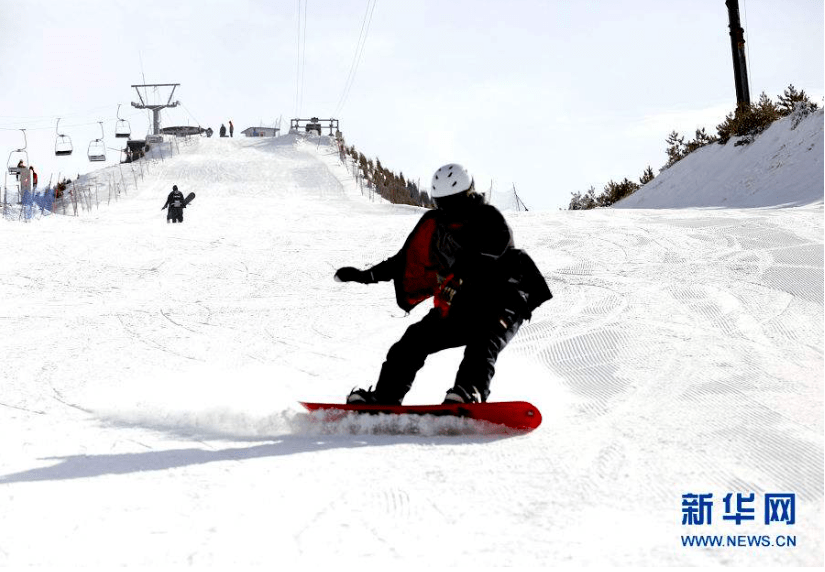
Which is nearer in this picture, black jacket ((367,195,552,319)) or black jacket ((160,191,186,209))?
black jacket ((367,195,552,319))

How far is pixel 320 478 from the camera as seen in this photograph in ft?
11.6

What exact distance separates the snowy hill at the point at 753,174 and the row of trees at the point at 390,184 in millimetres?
8115

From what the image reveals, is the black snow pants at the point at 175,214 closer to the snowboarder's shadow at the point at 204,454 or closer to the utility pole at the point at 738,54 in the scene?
the snowboarder's shadow at the point at 204,454

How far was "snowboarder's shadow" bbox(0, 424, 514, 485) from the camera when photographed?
3.76 meters

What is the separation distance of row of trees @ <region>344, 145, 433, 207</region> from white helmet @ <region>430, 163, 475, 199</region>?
1045 inches

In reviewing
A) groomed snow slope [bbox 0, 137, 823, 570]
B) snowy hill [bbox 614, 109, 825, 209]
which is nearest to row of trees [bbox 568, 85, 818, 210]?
snowy hill [bbox 614, 109, 825, 209]

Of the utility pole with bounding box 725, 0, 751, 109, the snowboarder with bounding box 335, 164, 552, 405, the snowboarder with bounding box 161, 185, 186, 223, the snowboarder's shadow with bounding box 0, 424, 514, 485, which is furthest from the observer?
the utility pole with bounding box 725, 0, 751, 109

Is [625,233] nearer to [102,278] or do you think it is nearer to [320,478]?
[102,278]

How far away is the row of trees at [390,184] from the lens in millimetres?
33031

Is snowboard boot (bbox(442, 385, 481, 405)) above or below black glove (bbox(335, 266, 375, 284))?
below

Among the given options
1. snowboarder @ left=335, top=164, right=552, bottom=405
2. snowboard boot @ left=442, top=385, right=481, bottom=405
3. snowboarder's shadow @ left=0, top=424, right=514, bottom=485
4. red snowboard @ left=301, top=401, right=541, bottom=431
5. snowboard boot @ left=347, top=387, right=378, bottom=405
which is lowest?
snowboarder's shadow @ left=0, top=424, right=514, bottom=485

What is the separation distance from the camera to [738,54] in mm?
31359

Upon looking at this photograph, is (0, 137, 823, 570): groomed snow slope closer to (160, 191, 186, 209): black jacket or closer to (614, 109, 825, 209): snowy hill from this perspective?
(160, 191, 186, 209): black jacket

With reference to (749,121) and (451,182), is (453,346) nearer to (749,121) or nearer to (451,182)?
(451,182)
